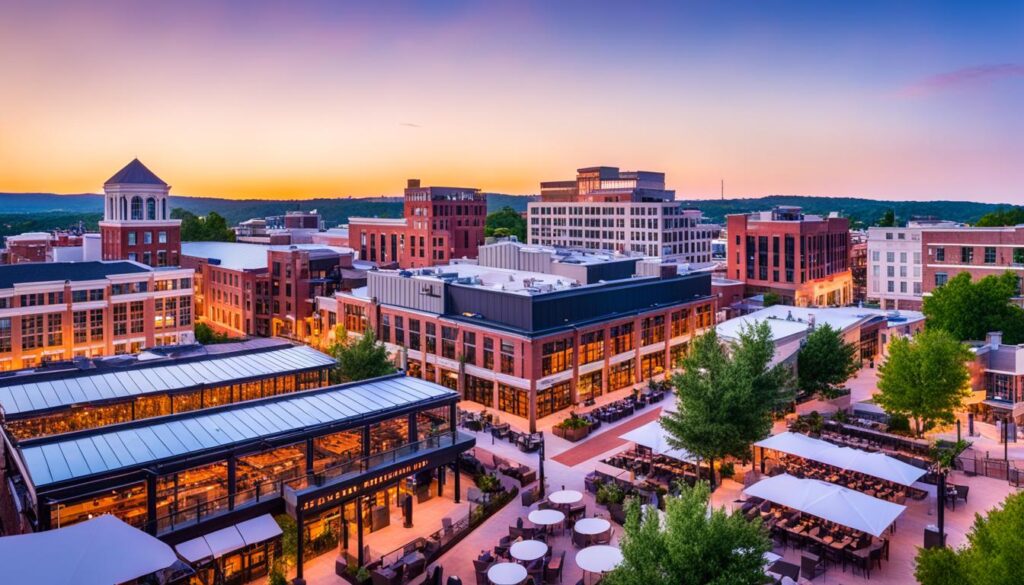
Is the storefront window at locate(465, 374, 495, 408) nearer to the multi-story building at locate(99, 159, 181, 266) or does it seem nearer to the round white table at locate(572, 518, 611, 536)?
the round white table at locate(572, 518, 611, 536)

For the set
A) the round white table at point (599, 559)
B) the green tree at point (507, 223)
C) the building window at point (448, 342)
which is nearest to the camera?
the round white table at point (599, 559)

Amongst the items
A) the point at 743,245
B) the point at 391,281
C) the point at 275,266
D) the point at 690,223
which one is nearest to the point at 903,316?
the point at 743,245

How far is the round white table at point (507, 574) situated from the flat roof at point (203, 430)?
919 centimetres

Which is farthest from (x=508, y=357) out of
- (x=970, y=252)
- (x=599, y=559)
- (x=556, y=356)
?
(x=970, y=252)

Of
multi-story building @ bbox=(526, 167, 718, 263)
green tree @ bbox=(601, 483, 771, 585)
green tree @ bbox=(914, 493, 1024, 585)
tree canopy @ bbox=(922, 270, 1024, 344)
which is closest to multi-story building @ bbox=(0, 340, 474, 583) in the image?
green tree @ bbox=(601, 483, 771, 585)

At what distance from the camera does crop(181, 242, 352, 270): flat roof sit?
285ft

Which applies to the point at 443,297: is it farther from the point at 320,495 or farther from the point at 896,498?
the point at 896,498

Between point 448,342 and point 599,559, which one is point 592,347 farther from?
point 599,559

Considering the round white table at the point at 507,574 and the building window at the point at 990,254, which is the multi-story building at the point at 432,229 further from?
the round white table at the point at 507,574

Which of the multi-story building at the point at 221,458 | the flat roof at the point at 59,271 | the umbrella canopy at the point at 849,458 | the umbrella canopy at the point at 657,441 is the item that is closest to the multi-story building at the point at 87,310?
the flat roof at the point at 59,271

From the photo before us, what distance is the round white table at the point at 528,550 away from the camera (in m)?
24.4

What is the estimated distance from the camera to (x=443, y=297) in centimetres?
5538

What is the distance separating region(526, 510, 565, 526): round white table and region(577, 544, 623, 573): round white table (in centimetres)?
336

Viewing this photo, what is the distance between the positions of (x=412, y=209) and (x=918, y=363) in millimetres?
88189
